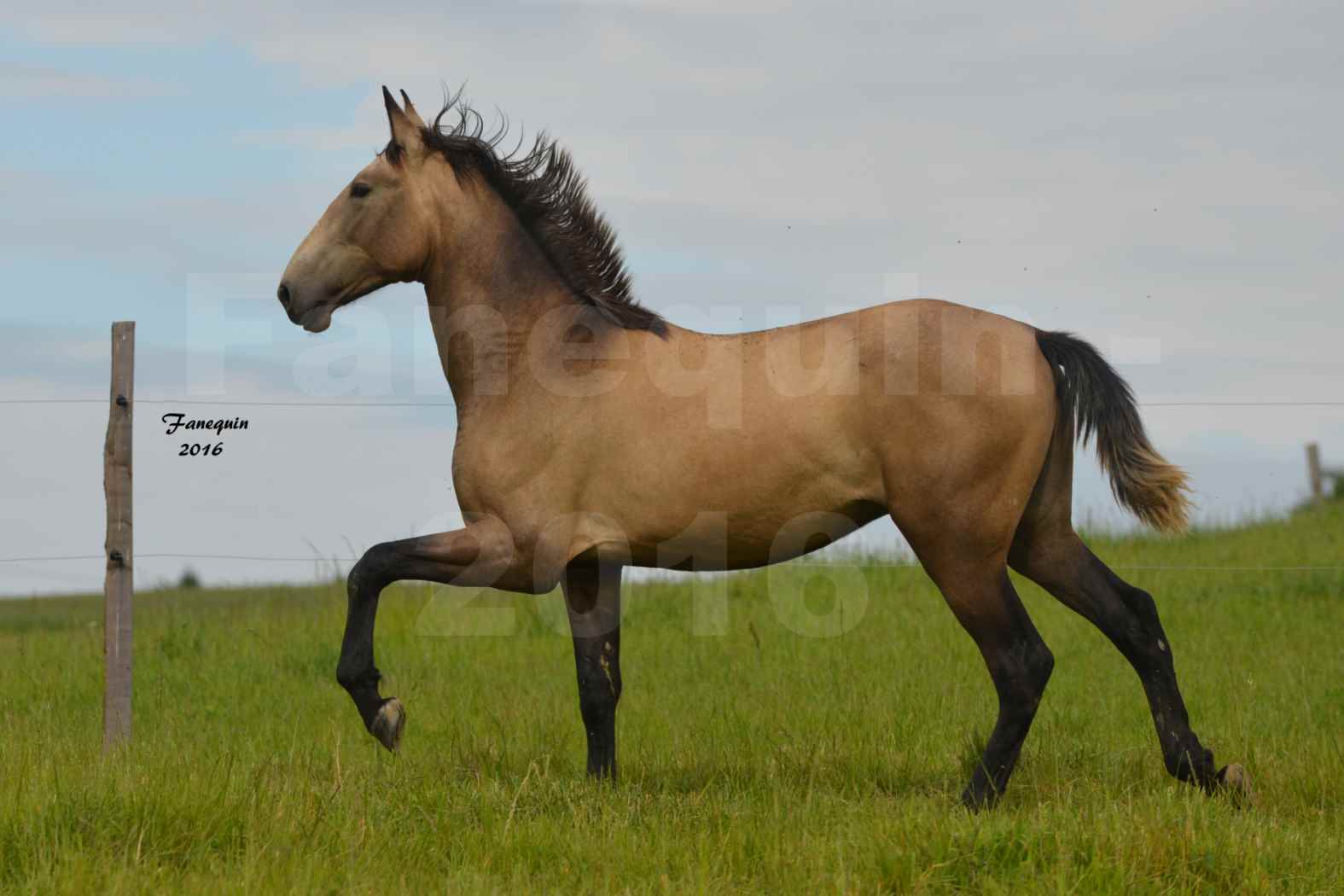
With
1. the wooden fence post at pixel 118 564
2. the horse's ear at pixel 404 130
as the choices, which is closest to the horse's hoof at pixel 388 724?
the wooden fence post at pixel 118 564

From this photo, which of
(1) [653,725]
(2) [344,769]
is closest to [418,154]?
(2) [344,769]

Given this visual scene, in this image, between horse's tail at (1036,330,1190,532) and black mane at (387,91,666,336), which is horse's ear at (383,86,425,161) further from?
horse's tail at (1036,330,1190,532)

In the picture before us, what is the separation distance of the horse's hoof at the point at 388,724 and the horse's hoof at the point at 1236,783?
3.54 metres

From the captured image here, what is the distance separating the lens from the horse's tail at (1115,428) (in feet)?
19.0

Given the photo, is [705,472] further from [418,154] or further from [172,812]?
[172,812]

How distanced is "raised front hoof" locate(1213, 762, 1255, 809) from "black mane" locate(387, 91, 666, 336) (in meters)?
3.27

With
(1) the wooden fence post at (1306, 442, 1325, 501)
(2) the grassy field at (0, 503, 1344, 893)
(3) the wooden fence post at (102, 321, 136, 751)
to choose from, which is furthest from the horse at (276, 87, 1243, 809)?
(1) the wooden fence post at (1306, 442, 1325, 501)

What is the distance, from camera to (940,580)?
5645 millimetres

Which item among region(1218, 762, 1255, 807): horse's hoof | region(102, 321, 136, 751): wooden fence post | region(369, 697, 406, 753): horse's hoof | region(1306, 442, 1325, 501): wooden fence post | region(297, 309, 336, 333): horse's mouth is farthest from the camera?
region(1306, 442, 1325, 501): wooden fence post

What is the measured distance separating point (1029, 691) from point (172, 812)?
11.2 ft

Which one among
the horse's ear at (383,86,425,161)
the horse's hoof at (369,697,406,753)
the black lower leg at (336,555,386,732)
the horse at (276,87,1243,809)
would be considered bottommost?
the horse's hoof at (369,697,406,753)

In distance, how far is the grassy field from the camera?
423 cm

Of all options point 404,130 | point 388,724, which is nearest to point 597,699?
point 388,724

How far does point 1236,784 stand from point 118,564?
5648mm
